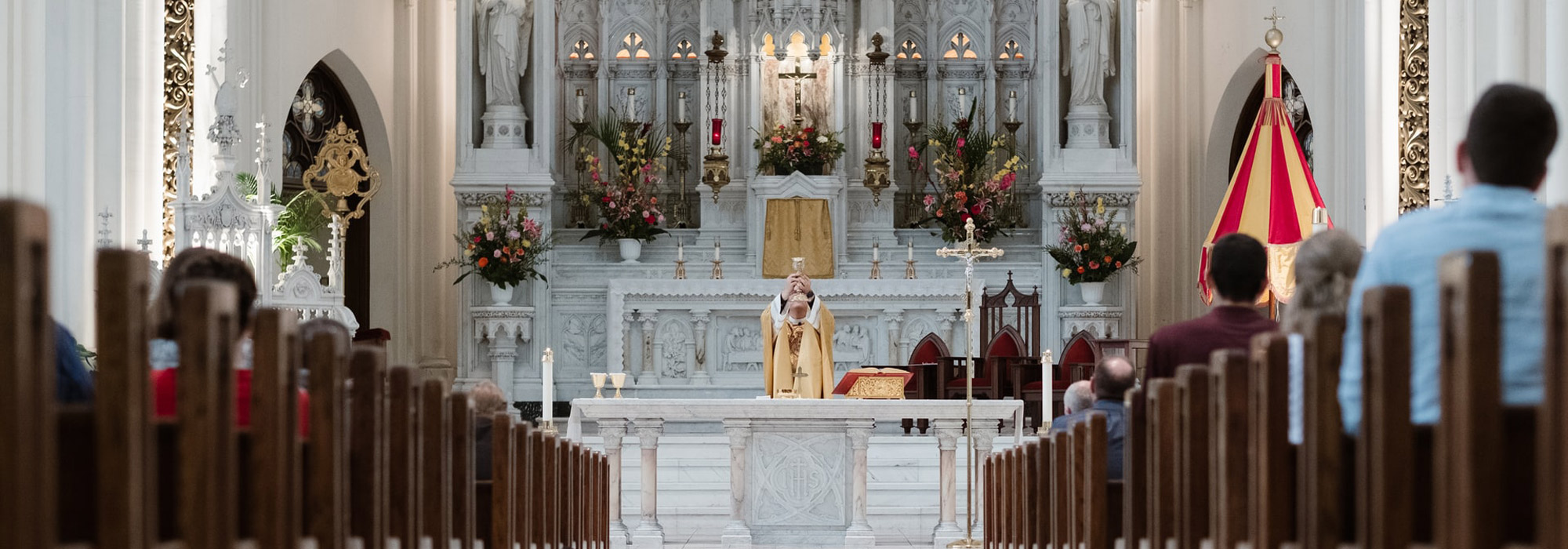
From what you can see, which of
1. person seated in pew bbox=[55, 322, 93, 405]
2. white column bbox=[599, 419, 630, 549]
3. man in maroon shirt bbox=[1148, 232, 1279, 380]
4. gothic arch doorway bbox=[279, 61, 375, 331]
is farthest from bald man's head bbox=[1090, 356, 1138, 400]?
gothic arch doorway bbox=[279, 61, 375, 331]

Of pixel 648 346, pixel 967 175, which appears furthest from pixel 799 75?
pixel 648 346

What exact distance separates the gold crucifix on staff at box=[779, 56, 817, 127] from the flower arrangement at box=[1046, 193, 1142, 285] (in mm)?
2450

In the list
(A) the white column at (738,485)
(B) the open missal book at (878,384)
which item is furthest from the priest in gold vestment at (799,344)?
(A) the white column at (738,485)

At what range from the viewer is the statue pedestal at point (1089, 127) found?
1451 centimetres

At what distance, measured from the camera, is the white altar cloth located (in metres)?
8.59

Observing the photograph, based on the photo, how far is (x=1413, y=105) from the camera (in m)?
9.38

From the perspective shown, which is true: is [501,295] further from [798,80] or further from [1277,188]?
[1277,188]

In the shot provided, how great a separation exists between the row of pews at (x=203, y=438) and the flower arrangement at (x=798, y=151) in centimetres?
1066

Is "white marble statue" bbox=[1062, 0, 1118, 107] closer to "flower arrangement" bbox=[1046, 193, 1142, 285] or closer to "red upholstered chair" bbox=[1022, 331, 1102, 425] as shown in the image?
"flower arrangement" bbox=[1046, 193, 1142, 285]

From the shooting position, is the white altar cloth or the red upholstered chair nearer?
the white altar cloth

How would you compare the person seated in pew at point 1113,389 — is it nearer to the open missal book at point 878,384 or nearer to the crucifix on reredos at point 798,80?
the open missal book at point 878,384

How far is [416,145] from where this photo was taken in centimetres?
1438

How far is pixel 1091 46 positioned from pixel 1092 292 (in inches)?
81.1

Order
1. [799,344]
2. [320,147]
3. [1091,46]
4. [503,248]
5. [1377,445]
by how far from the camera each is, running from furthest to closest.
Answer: [1091,46], [503,248], [320,147], [799,344], [1377,445]
